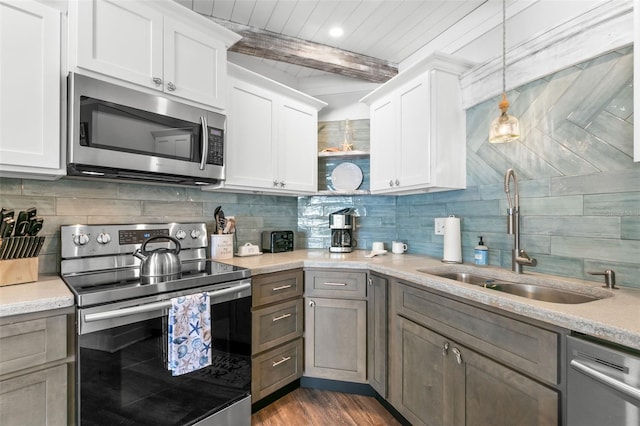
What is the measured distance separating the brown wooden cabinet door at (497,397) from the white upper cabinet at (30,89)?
6.80 feet

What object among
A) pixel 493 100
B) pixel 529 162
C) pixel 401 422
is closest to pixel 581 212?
pixel 529 162

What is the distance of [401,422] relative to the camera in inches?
73.2

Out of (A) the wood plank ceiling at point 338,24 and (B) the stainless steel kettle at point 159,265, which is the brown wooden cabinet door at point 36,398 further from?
(A) the wood plank ceiling at point 338,24

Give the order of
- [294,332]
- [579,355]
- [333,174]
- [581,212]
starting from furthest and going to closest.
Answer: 1. [333,174]
2. [294,332]
3. [581,212]
4. [579,355]

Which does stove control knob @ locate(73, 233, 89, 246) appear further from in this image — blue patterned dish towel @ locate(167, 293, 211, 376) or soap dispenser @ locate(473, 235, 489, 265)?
soap dispenser @ locate(473, 235, 489, 265)

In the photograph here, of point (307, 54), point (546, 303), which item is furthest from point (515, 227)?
point (307, 54)

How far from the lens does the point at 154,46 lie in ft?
5.59

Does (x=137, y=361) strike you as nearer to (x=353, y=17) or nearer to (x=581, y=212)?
(x=581, y=212)

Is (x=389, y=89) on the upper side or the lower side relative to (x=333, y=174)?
upper

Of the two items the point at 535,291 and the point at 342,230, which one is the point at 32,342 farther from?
the point at 535,291

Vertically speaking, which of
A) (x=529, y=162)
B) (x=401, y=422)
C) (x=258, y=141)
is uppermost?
(x=258, y=141)

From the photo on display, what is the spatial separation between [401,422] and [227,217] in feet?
5.95

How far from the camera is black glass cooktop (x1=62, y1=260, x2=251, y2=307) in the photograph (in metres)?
1.29

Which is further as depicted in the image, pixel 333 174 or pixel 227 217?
pixel 333 174
